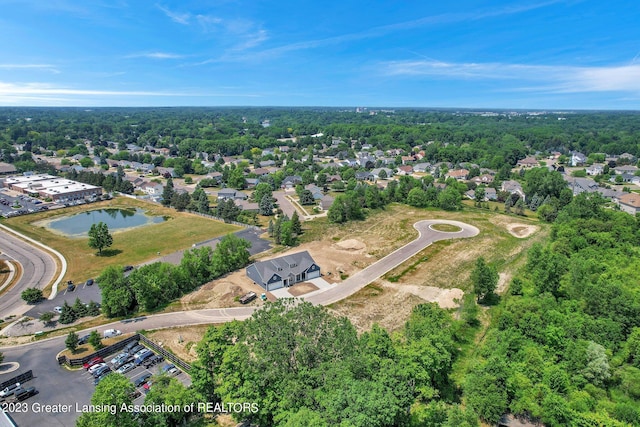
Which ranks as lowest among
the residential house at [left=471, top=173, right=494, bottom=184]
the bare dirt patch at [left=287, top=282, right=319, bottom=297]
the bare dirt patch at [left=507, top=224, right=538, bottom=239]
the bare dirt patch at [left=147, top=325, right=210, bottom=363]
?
the bare dirt patch at [left=287, top=282, right=319, bottom=297]

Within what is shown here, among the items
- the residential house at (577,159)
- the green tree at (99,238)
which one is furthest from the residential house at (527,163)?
the green tree at (99,238)

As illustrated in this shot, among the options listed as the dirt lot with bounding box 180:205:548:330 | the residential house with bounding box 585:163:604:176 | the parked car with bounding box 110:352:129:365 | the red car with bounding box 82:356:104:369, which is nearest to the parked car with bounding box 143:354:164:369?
the parked car with bounding box 110:352:129:365

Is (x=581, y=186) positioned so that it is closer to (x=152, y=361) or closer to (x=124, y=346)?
(x=152, y=361)

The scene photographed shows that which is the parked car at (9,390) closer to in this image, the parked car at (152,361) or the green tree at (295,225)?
the parked car at (152,361)

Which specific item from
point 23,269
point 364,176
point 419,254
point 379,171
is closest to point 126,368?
point 23,269

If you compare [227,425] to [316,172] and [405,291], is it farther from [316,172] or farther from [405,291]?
[316,172]

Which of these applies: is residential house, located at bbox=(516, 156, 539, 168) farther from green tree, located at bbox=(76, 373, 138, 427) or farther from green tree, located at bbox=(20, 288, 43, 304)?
green tree, located at bbox=(76, 373, 138, 427)
